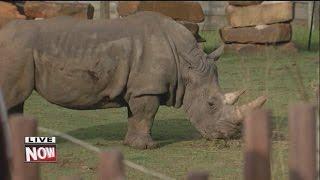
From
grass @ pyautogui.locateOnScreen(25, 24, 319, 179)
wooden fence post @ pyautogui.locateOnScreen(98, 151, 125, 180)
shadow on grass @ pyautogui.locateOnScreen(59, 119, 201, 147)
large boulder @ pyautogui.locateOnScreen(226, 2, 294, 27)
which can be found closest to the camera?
wooden fence post @ pyautogui.locateOnScreen(98, 151, 125, 180)

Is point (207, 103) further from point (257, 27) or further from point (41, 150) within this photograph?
point (257, 27)

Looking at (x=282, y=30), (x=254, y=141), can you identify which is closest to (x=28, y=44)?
(x=254, y=141)

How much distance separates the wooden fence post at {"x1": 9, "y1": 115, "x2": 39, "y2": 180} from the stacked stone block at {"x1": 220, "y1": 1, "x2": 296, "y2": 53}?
1525 centimetres

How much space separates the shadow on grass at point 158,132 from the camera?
1008 cm

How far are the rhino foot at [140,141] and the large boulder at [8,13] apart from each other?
22.8ft

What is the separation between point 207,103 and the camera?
977cm

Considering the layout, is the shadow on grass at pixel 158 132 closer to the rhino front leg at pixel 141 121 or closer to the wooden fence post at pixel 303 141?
the rhino front leg at pixel 141 121

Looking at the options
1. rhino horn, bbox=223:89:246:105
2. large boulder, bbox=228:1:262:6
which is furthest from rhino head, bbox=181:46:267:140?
large boulder, bbox=228:1:262:6

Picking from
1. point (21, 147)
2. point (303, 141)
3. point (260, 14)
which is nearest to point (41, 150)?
point (21, 147)

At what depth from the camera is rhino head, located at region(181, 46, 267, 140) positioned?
31.8 ft

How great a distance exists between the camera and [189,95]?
977cm

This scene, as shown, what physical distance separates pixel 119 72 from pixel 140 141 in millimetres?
698

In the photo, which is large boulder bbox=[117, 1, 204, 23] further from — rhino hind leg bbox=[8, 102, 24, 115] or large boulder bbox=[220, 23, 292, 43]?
rhino hind leg bbox=[8, 102, 24, 115]

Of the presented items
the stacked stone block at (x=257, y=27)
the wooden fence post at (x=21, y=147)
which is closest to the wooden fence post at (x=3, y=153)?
the wooden fence post at (x=21, y=147)
